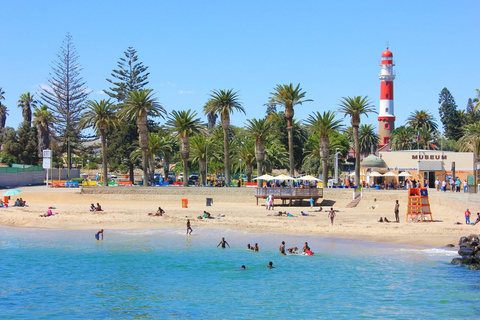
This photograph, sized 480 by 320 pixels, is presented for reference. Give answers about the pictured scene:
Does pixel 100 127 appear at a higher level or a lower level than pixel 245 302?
higher

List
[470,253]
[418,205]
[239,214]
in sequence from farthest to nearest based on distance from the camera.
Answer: [239,214] → [418,205] → [470,253]

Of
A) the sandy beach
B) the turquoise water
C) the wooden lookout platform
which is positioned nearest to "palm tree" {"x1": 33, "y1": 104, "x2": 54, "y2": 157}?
the sandy beach

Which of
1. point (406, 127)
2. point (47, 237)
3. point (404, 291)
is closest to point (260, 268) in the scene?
point (404, 291)

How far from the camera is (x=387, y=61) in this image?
3981 inches

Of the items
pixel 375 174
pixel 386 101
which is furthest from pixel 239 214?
pixel 386 101

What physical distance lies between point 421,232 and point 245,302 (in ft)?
49.8

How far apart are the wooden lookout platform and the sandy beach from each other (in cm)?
94

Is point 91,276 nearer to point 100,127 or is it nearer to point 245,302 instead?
point 245,302

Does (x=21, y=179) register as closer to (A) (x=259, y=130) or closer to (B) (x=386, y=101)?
(A) (x=259, y=130)

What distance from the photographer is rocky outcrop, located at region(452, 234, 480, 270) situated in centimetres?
2442

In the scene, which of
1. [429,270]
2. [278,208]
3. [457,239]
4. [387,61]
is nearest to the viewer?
[429,270]

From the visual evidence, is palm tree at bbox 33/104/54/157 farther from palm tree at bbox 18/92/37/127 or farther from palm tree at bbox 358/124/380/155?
palm tree at bbox 358/124/380/155

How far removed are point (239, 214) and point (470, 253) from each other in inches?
716

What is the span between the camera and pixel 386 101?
99812mm
